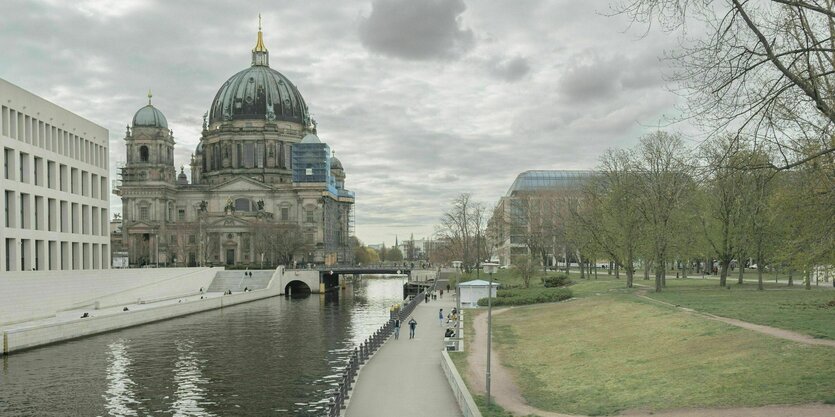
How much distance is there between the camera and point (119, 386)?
1369 inches

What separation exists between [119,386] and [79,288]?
116 feet

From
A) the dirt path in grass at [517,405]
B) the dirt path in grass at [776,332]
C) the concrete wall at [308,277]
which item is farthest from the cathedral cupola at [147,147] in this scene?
the dirt path in grass at [776,332]

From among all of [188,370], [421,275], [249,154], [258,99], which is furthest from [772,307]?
[258,99]

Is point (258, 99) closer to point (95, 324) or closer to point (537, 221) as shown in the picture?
point (537, 221)

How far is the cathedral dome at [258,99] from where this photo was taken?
164000 mm

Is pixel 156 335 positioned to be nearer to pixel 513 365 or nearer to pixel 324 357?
pixel 324 357

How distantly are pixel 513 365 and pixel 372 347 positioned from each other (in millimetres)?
10014

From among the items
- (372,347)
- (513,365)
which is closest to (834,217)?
(513,365)

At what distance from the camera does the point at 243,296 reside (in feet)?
304

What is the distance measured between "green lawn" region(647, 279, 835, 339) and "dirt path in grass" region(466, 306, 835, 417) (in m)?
9.38

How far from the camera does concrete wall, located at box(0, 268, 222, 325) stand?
53.1 metres

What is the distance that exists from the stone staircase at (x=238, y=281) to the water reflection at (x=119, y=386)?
56964mm

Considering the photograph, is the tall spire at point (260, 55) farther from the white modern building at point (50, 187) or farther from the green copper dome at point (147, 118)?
the white modern building at point (50, 187)

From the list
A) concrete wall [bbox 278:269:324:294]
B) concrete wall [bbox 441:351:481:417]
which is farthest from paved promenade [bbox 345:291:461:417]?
concrete wall [bbox 278:269:324:294]
